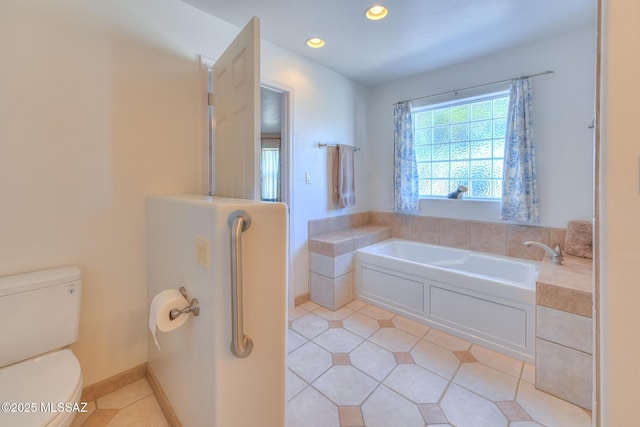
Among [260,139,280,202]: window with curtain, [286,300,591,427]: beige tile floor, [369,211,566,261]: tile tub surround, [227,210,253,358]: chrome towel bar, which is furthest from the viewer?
[260,139,280,202]: window with curtain

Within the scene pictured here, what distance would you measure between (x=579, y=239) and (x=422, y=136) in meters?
1.81

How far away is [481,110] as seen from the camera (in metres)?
2.78

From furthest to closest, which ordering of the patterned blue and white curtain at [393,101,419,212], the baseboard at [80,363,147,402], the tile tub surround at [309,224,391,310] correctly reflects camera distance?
the patterned blue and white curtain at [393,101,419,212] → the tile tub surround at [309,224,391,310] → the baseboard at [80,363,147,402]

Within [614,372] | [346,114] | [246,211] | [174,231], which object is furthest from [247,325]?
[346,114]

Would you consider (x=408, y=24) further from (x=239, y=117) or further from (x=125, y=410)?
(x=125, y=410)

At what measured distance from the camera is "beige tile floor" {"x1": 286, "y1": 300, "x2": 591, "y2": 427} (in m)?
1.38

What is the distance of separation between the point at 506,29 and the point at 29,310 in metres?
3.62

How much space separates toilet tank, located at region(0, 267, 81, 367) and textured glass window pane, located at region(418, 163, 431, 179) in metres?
3.24

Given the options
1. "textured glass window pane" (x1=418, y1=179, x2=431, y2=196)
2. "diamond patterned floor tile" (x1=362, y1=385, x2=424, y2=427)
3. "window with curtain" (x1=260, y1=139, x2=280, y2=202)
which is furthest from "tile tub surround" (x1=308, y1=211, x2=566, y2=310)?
"window with curtain" (x1=260, y1=139, x2=280, y2=202)

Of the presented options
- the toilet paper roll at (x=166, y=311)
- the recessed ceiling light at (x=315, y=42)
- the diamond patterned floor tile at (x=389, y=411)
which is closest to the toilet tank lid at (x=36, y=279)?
the toilet paper roll at (x=166, y=311)

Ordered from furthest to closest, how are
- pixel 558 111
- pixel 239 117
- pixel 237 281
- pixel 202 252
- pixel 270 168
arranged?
pixel 270 168
pixel 558 111
pixel 239 117
pixel 202 252
pixel 237 281

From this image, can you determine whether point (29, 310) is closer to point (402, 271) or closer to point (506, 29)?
point (402, 271)

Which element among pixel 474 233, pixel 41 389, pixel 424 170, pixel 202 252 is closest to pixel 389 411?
pixel 202 252

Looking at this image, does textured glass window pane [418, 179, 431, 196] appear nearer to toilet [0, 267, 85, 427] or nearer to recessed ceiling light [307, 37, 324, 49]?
recessed ceiling light [307, 37, 324, 49]
